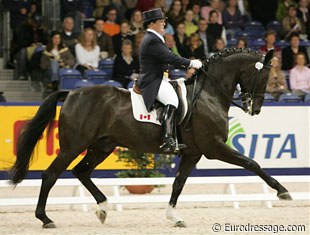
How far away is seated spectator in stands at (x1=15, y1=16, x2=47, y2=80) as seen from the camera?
15555 mm

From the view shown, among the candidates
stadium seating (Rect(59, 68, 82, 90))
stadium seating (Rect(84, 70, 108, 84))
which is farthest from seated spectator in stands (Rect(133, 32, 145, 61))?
stadium seating (Rect(59, 68, 82, 90))

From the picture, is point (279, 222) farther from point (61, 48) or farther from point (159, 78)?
point (61, 48)

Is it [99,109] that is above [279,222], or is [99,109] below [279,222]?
above

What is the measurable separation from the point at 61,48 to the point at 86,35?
53 cm

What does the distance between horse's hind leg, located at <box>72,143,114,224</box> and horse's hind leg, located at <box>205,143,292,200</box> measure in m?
1.24

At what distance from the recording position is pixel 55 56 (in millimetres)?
15039

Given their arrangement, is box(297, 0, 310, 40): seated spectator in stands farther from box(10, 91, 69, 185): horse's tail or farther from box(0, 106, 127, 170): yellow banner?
box(10, 91, 69, 185): horse's tail

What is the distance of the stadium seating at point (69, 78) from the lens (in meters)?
14.4

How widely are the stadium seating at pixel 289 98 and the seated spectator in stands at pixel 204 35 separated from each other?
241 centimetres

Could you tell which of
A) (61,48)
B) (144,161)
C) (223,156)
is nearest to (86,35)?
(61,48)

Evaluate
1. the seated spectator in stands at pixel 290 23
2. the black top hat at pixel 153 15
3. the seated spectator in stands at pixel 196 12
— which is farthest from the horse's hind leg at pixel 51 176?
the seated spectator in stands at pixel 290 23

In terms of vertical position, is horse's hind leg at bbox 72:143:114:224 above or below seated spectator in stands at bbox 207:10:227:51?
below

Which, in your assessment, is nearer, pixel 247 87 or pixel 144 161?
pixel 247 87

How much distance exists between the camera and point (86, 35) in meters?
15.0
